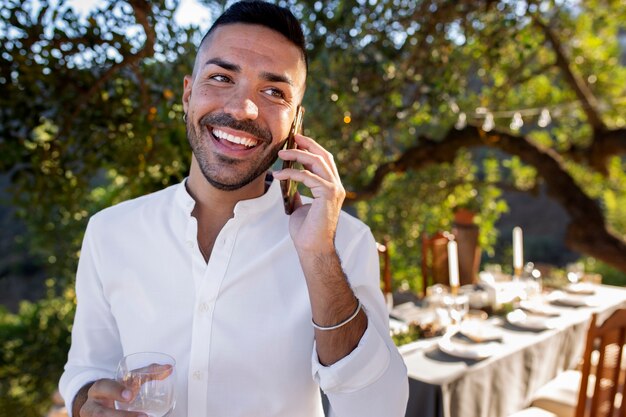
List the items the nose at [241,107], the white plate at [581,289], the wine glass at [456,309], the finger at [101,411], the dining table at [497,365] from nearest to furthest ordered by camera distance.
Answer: the finger at [101,411]
the nose at [241,107]
the dining table at [497,365]
the wine glass at [456,309]
the white plate at [581,289]

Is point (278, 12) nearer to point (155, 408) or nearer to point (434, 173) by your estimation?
point (155, 408)

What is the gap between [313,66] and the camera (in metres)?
3.27

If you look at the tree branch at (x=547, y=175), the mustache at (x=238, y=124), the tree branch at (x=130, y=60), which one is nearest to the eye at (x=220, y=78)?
the mustache at (x=238, y=124)

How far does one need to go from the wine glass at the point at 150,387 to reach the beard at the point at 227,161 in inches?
20.8

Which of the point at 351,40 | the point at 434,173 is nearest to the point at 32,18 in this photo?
the point at 351,40

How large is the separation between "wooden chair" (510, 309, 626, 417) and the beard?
203 cm

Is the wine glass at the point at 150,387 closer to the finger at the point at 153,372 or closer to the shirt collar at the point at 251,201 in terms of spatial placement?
the finger at the point at 153,372

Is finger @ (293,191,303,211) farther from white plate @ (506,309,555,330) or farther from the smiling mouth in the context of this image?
white plate @ (506,309,555,330)

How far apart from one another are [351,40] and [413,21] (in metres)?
0.53

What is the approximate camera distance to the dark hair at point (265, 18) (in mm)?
1557

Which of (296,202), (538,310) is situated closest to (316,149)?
(296,202)

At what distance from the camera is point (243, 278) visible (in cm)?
156

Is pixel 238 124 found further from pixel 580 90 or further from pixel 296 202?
pixel 580 90

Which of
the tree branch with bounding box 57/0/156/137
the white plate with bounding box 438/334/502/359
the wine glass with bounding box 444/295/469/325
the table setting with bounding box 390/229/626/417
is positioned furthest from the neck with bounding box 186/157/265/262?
the wine glass with bounding box 444/295/469/325
